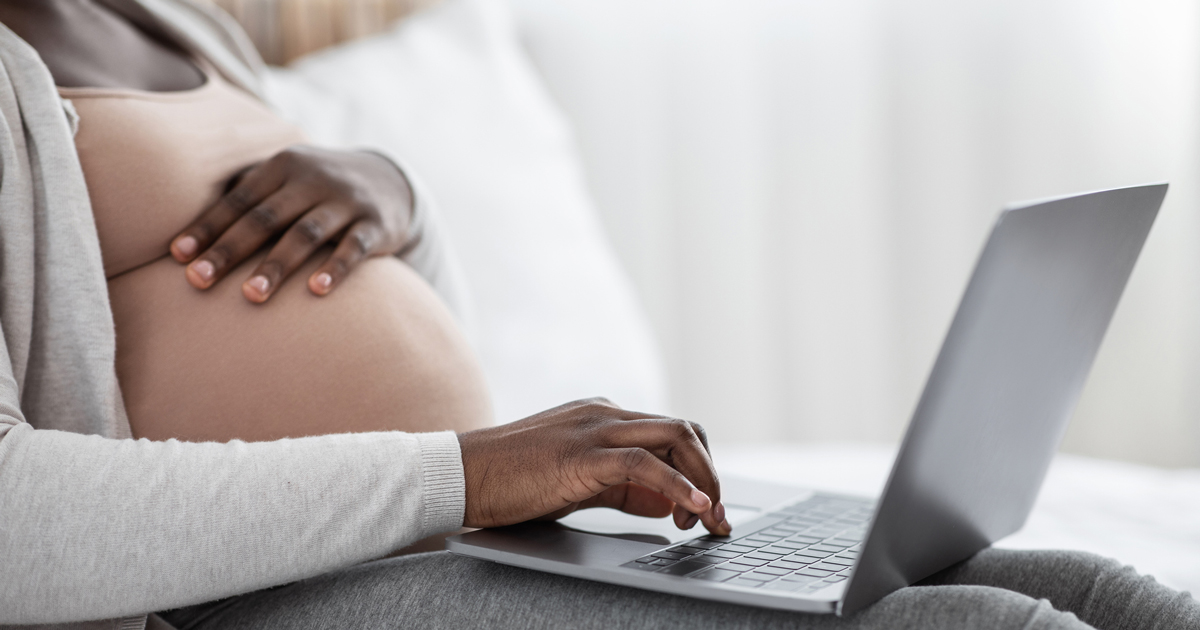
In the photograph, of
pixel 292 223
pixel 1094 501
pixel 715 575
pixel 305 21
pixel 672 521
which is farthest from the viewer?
pixel 305 21

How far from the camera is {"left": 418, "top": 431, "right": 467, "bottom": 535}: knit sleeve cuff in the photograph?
61cm

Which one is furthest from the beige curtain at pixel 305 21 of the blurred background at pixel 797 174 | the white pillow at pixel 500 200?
the blurred background at pixel 797 174

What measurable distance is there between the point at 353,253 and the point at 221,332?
5.2 inches

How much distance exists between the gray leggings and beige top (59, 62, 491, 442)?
0.14m

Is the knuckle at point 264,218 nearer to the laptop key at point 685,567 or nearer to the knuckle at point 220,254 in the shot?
the knuckle at point 220,254

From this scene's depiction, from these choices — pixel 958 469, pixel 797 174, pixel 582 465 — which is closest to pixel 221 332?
pixel 582 465

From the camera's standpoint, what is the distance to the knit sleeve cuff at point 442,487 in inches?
24.0

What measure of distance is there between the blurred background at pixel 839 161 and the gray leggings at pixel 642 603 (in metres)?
1.10

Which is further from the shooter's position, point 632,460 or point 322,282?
point 322,282

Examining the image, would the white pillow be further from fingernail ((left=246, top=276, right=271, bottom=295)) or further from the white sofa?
fingernail ((left=246, top=276, right=271, bottom=295))

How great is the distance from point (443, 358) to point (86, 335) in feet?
0.91

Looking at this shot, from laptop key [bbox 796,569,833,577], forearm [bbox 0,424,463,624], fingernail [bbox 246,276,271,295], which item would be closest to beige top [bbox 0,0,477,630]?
forearm [bbox 0,424,463,624]

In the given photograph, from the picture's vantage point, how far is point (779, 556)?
61 cm

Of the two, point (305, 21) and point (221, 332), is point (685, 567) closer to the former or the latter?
point (221, 332)
